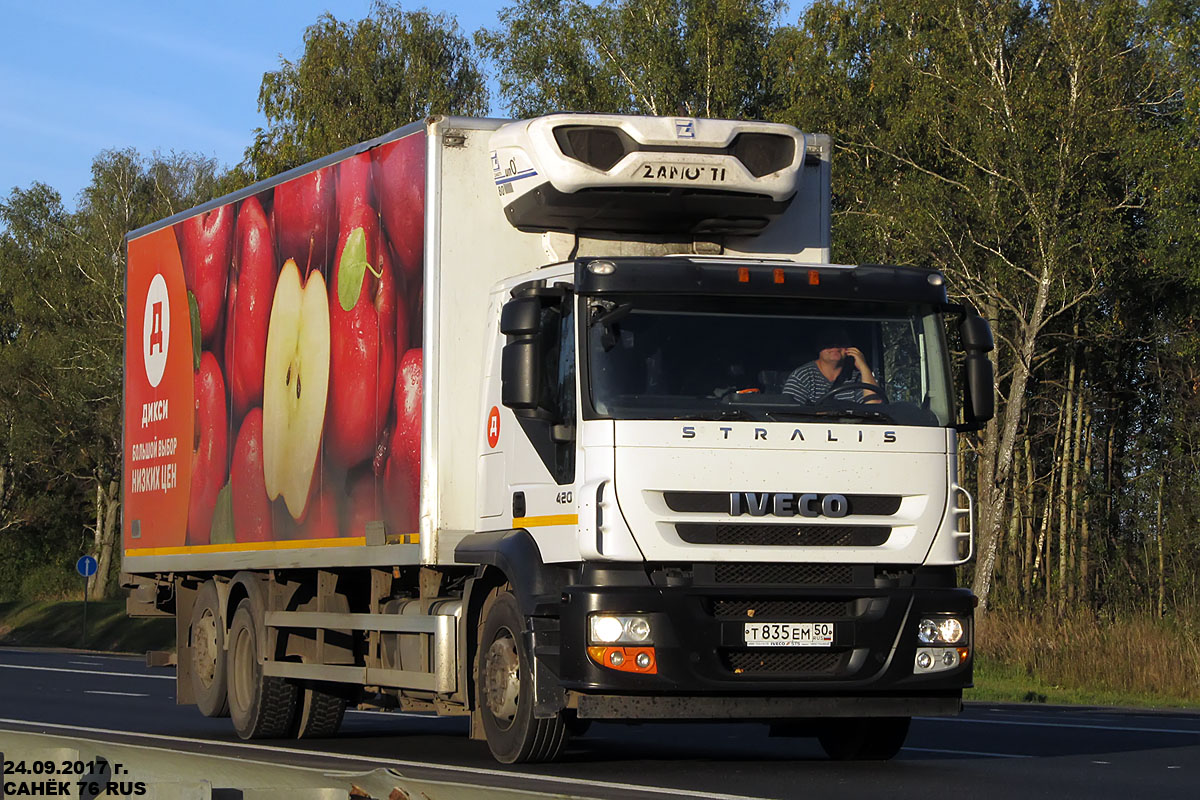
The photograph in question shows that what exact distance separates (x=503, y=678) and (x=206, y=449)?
5.11 meters

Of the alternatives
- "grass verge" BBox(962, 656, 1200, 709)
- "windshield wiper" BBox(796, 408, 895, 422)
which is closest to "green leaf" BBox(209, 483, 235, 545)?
"windshield wiper" BBox(796, 408, 895, 422)

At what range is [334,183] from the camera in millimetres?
13406

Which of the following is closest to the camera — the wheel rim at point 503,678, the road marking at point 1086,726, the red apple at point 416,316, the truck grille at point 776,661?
the truck grille at point 776,661

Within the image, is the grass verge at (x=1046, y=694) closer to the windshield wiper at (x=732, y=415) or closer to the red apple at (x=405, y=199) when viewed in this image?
the red apple at (x=405, y=199)

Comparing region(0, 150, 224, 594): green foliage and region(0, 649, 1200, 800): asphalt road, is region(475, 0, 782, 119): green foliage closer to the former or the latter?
region(0, 150, 224, 594): green foliage

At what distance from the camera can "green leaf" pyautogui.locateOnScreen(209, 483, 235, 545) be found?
1484 cm

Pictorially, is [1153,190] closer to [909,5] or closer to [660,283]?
[909,5]

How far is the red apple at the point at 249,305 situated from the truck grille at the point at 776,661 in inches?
217

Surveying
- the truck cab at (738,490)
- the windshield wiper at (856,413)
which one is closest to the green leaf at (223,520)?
the truck cab at (738,490)

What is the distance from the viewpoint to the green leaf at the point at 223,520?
14.8 metres

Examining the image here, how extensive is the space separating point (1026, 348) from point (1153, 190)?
11.3 ft

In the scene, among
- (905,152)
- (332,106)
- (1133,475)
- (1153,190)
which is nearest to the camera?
(1153,190)

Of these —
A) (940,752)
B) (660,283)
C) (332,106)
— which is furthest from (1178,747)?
(332,106)

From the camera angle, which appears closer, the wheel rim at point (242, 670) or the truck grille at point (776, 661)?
the truck grille at point (776, 661)
